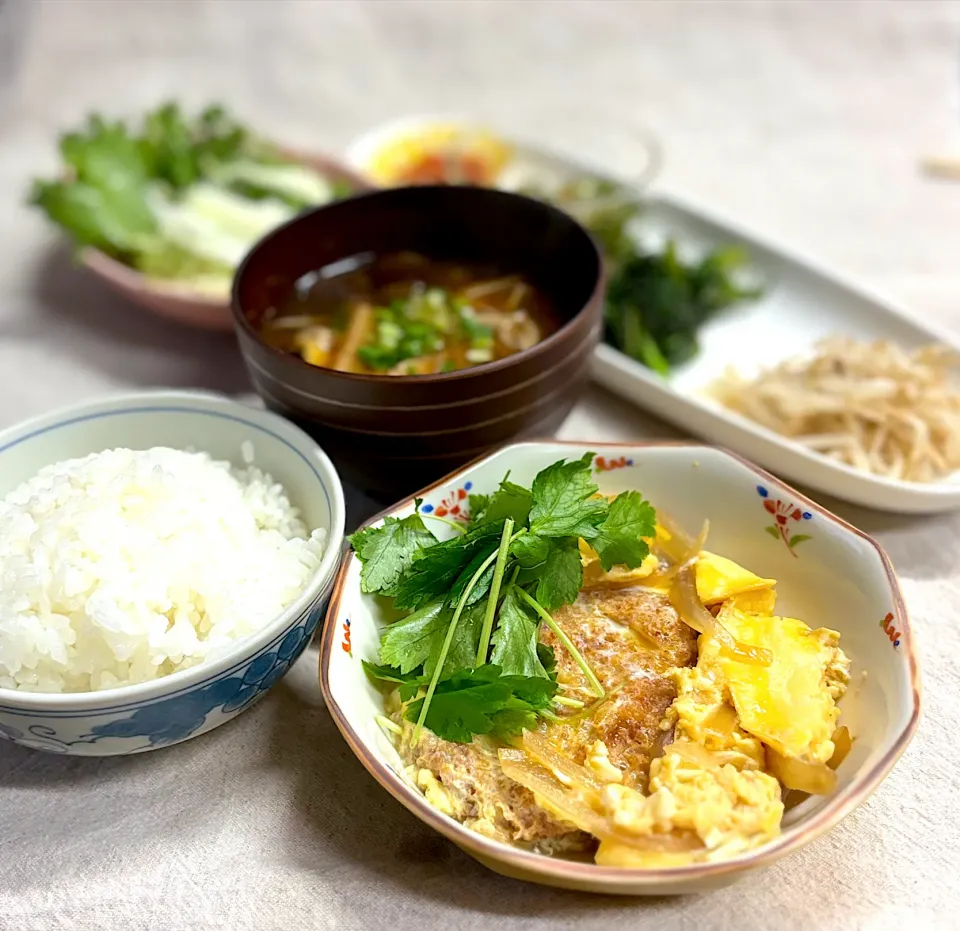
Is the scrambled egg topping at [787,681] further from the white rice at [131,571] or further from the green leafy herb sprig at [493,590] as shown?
the white rice at [131,571]

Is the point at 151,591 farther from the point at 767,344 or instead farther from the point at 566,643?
the point at 767,344

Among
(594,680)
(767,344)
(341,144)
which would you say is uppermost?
(594,680)

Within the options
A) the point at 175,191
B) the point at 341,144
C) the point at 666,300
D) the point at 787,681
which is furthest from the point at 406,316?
the point at 341,144

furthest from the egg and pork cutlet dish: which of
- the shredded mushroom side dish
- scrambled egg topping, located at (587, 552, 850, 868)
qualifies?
the shredded mushroom side dish

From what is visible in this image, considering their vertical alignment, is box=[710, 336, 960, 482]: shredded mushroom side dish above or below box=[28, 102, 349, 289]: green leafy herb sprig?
above

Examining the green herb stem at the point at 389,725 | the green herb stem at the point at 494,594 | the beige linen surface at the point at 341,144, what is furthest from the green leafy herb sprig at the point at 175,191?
the green herb stem at the point at 389,725

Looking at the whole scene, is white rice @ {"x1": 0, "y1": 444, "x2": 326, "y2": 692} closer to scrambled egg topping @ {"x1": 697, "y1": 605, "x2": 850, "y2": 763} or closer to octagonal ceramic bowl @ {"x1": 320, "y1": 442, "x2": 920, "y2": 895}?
octagonal ceramic bowl @ {"x1": 320, "y1": 442, "x2": 920, "y2": 895}
